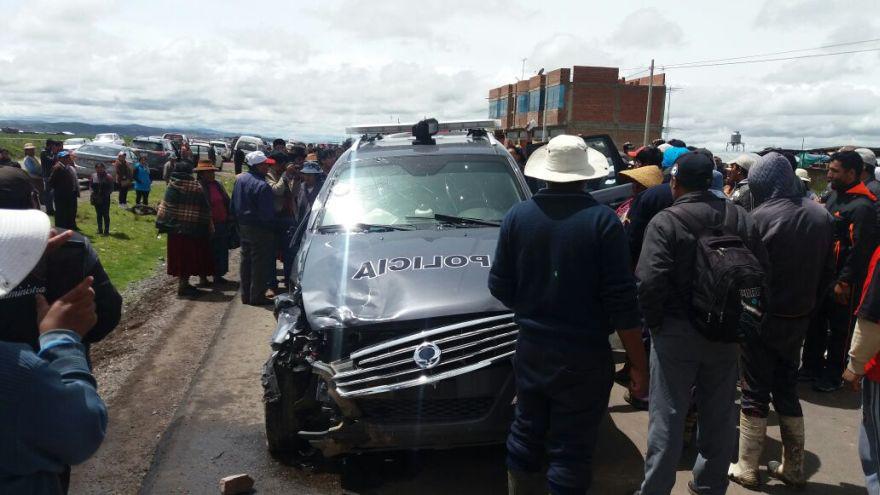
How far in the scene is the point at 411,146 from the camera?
19.9 ft

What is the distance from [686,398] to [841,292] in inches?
112

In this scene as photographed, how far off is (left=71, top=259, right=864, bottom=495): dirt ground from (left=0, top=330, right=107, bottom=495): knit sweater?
8.22 feet

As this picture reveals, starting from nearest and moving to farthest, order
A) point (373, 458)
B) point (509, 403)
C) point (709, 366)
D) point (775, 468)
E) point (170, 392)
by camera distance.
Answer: point (709, 366) → point (509, 403) → point (775, 468) → point (373, 458) → point (170, 392)

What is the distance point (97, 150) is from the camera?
930 inches

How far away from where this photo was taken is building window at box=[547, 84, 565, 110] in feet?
246

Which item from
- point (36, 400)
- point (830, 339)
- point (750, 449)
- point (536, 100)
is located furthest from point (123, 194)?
point (536, 100)

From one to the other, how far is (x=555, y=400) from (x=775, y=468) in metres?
2.04

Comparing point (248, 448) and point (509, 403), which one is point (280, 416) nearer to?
point (248, 448)

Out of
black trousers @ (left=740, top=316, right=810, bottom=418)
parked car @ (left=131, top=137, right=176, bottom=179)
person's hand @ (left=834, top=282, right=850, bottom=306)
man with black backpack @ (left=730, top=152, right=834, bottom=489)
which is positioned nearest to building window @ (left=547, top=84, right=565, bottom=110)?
Result: parked car @ (left=131, top=137, right=176, bottom=179)

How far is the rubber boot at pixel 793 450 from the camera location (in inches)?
164

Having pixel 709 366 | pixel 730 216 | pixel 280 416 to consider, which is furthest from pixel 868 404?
pixel 280 416

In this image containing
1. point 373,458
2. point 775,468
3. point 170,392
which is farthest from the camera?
point 170,392

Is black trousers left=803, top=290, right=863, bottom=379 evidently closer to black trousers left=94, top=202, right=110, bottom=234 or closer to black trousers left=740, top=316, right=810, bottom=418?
black trousers left=740, top=316, right=810, bottom=418

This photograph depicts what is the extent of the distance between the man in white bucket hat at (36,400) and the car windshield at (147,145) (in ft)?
98.0
